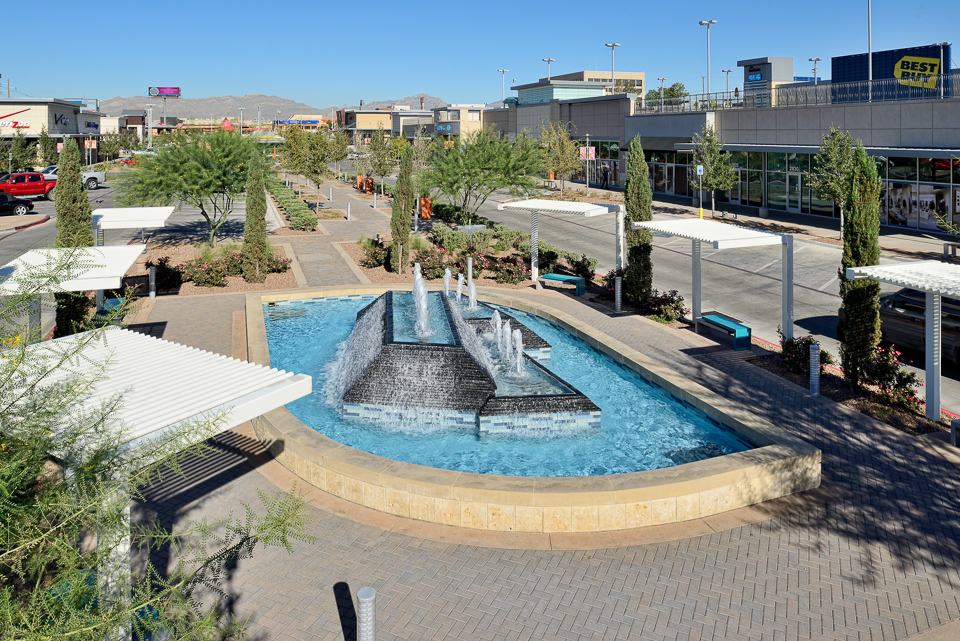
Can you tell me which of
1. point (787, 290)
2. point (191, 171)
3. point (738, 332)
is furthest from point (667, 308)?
point (191, 171)

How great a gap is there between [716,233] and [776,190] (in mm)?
24443

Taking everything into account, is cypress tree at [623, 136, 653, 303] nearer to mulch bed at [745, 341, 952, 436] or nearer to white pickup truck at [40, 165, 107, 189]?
mulch bed at [745, 341, 952, 436]

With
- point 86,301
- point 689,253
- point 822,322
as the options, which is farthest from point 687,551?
point 689,253

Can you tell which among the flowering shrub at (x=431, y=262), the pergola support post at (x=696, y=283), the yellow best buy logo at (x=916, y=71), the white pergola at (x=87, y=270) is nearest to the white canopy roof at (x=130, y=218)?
the white pergola at (x=87, y=270)

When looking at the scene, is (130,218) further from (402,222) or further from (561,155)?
(561,155)

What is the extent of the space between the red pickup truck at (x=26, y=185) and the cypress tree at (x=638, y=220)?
3928cm

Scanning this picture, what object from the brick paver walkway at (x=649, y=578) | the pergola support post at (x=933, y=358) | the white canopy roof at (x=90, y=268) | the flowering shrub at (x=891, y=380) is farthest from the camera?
the flowering shrub at (x=891, y=380)

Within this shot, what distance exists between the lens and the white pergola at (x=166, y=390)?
5.19 metres

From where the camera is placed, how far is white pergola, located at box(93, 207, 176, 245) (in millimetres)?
18516

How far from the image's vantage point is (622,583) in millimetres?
7281

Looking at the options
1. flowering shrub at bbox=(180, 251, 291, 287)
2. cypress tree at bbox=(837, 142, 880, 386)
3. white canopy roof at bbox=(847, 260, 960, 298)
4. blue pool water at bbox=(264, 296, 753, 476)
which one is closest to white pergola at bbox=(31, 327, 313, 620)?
blue pool water at bbox=(264, 296, 753, 476)

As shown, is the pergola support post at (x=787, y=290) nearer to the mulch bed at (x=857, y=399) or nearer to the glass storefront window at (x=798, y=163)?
the mulch bed at (x=857, y=399)

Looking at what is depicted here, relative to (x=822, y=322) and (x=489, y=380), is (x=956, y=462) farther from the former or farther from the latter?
(x=822, y=322)

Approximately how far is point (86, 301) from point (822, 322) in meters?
16.1
